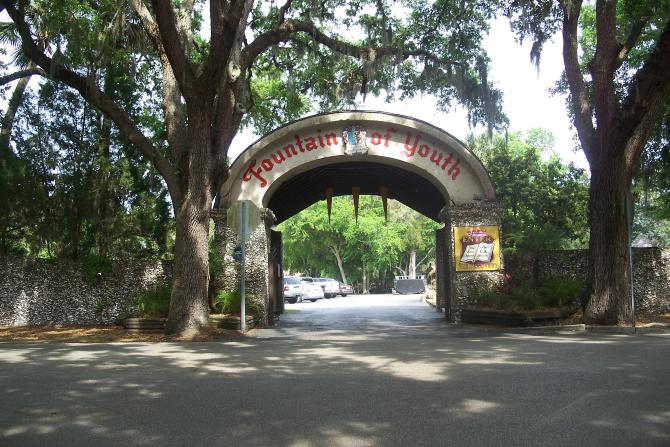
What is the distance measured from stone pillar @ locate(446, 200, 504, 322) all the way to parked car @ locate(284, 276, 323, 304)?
2149 centimetres

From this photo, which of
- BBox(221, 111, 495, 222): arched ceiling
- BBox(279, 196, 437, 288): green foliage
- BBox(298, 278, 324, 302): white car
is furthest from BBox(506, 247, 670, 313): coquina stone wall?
BBox(279, 196, 437, 288): green foliage

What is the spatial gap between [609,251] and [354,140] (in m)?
7.26

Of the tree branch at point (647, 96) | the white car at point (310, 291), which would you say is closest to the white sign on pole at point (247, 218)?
the tree branch at point (647, 96)

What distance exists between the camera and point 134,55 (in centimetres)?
1644

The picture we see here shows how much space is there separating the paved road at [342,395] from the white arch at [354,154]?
6.82 m

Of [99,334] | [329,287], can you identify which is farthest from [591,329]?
[329,287]

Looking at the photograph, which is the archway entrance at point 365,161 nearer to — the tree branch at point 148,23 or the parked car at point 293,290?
the tree branch at point 148,23

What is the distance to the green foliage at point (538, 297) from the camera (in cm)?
1488

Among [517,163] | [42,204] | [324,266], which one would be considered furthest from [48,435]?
[324,266]

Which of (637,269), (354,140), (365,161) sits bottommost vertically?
(637,269)

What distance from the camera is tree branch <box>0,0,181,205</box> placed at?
1340 cm

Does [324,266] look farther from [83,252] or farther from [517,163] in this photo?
[83,252]

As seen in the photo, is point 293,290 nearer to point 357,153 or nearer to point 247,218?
point 357,153

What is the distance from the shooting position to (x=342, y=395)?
260 inches
